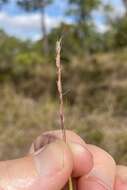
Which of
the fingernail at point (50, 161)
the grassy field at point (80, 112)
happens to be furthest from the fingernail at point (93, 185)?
the grassy field at point (80, 112)

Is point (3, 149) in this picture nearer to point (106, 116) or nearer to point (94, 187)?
point (106, 116)

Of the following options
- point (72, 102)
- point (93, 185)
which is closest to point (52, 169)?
point (93, 185)

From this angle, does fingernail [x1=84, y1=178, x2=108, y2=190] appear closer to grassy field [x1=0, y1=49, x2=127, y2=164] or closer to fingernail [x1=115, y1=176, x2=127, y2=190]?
fingernail [x1=115, y1=176, x2=127, y2=190]

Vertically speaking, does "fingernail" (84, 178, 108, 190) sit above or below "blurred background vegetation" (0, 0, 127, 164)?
above

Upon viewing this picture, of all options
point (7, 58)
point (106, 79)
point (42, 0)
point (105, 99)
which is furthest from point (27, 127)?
point (42, 0)

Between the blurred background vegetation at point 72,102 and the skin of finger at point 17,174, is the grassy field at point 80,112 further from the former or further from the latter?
the skin of finger at point 17,174

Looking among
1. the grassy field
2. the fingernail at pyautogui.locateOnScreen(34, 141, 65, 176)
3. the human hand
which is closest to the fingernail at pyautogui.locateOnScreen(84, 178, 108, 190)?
the human hand
